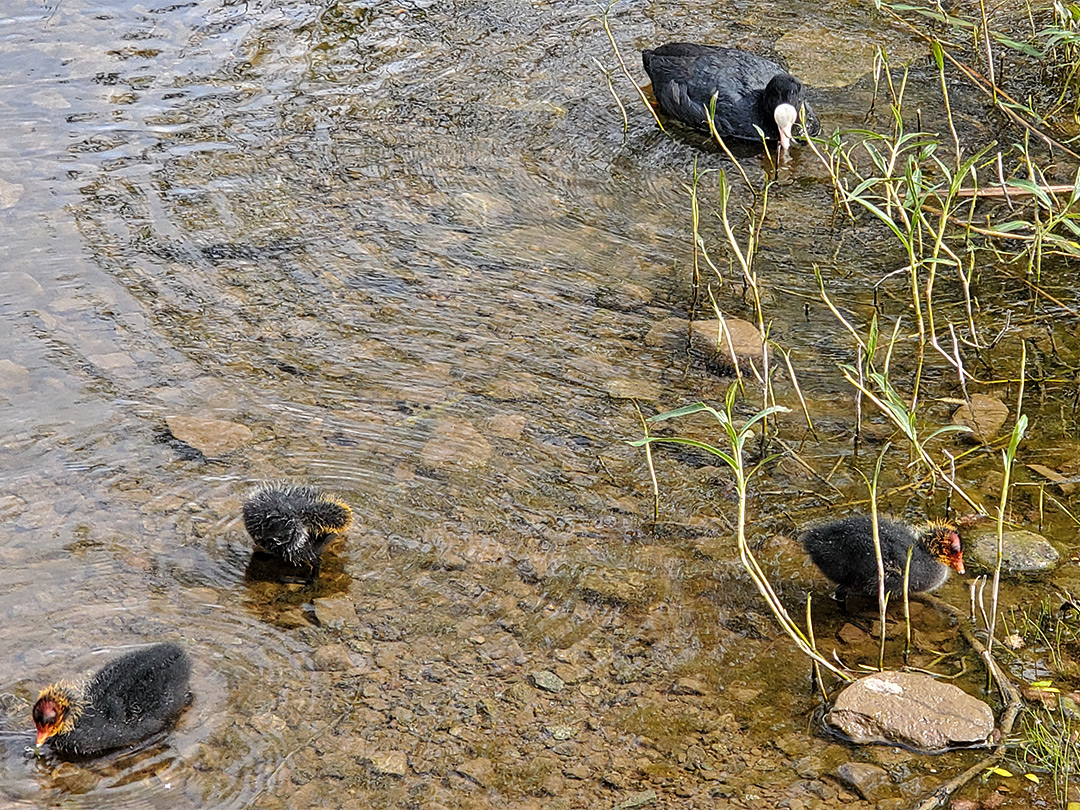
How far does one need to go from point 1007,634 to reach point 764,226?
10.8 feet

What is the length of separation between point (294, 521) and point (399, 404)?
1.17m

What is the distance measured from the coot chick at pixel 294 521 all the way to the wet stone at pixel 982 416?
2.75 meters

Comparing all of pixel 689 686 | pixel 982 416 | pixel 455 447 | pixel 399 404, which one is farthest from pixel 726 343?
pixel 689 686

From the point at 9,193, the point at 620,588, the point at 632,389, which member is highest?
the point at 9,193

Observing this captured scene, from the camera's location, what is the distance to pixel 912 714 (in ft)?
12.1

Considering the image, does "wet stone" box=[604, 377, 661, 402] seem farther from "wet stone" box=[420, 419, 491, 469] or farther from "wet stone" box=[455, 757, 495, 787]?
"wet stone" box=[455, 757, 495, 787]

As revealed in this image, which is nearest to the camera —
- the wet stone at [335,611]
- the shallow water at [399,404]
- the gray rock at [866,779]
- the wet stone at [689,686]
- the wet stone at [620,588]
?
the gray rock at [866,779]

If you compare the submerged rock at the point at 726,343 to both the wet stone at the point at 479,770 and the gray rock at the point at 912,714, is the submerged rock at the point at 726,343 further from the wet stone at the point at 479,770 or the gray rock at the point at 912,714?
the wet stone at the point at 479,770

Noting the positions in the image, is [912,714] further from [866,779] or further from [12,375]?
[12,375]

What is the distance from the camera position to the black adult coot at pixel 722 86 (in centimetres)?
778

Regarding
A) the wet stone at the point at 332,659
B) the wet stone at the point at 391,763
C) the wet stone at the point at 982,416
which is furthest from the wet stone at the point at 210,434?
the wet stone at the point at 982,416

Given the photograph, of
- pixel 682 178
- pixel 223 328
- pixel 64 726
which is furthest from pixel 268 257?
pixel 64 726

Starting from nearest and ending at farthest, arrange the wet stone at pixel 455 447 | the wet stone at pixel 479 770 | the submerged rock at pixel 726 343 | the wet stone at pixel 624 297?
the wet stone at pixel 479 770 < the wet stone at pixel 455 447 < the submerged rock at pixel 726 343 < the wet stone at pixel 624 297

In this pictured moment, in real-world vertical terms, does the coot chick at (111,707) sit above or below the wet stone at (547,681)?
above
